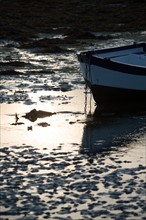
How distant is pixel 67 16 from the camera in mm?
46906

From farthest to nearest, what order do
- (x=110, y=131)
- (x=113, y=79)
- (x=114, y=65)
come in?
1. (x=113, y=79)
2. (x=114, y=65)
3. (x=110, y=131)

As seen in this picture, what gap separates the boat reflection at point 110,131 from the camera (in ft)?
56.1

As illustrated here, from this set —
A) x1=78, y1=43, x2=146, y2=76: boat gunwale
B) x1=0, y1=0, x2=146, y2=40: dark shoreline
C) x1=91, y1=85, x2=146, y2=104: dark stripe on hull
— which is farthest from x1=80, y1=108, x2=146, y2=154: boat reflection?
x1=0, y1=0, x2=146, y2=40: dark shoreline

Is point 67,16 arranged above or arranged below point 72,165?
above

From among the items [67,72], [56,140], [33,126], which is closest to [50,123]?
[33,126]

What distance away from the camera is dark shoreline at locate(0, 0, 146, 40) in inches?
1615

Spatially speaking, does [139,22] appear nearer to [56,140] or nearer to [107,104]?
[107,104]

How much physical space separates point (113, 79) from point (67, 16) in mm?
25383

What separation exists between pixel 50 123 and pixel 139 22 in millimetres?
24566

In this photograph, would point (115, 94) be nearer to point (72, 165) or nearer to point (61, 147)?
point (61, 147)

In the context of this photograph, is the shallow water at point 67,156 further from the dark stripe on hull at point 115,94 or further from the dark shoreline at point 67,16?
the dark shoreline at point 67,16

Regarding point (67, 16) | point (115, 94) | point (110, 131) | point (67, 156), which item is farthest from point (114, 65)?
point (67, 16)

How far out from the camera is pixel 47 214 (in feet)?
41.4

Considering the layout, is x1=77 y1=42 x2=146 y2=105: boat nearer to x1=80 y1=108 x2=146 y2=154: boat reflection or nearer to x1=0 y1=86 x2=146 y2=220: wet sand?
x1=0 y1=86 x2=146 y2=220: wet sand
